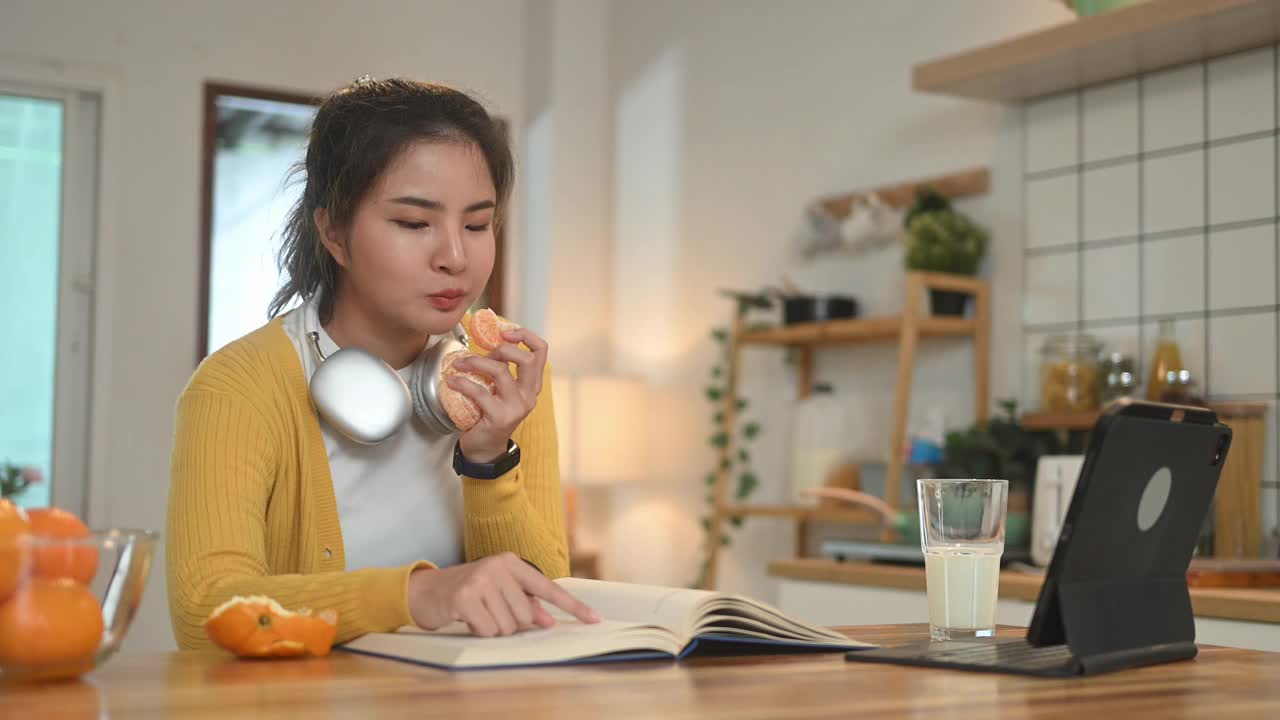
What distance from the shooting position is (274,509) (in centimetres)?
144

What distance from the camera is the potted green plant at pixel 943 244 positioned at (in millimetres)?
3133

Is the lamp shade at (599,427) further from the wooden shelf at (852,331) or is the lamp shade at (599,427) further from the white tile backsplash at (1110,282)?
the white tile backsplash at (1110,282)

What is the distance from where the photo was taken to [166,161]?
437 cm

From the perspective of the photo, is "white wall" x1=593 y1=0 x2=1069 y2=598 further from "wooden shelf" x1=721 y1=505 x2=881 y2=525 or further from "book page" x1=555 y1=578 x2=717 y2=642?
"book page" x1=555 y1=578 x2=717 y2=642

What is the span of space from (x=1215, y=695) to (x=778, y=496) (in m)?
2.93

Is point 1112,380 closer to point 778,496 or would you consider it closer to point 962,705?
point 778,496

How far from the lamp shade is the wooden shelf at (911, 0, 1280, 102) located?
1.60m

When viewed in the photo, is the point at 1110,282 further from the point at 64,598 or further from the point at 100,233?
the point at 100,233

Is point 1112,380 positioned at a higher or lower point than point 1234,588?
higher

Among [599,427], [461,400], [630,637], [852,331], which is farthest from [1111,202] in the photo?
[630,637]

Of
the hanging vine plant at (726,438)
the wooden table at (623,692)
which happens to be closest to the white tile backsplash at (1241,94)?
the hanging vine plant at (726,438)

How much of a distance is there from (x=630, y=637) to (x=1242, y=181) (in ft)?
6.75

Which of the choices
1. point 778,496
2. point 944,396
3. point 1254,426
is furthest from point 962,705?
point 778,496

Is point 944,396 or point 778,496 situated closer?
point 944,396
